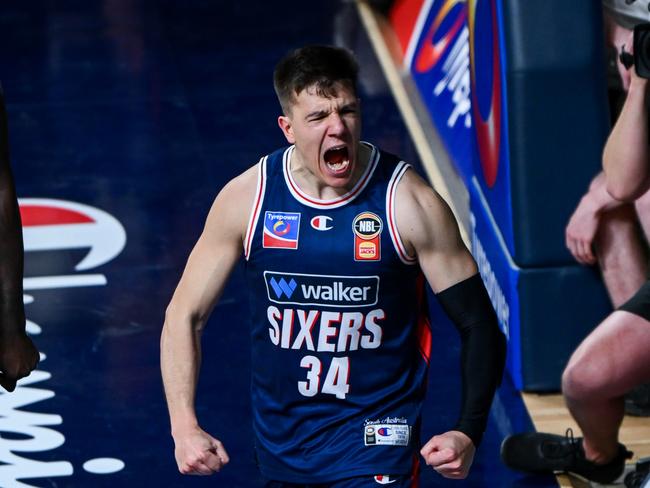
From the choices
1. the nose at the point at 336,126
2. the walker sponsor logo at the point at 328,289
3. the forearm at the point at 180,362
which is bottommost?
the forearm at the point at 180,362

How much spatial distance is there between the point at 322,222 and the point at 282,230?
120 millimetres

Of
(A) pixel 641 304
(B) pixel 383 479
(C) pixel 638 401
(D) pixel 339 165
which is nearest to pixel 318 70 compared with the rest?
(D) pixel 339 165

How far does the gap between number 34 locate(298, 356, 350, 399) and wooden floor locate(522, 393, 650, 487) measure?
1932mm

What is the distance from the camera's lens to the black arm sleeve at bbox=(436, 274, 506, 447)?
4062 mm

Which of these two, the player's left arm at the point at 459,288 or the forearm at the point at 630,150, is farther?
the forearm at the point at 630,150

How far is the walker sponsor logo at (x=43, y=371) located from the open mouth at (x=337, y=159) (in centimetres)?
241

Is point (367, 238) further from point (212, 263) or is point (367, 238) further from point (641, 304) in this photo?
point (641, 304)

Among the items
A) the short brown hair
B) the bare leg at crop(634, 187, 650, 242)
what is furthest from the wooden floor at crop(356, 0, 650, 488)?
the short brown hair

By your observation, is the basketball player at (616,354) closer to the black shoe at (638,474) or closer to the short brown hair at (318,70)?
the black shoe at (638,474)

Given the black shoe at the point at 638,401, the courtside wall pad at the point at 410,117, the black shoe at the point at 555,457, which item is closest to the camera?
the black shoe at the point at 555,457

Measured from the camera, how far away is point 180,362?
4199 mm

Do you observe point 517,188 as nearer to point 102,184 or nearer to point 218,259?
point 218,259

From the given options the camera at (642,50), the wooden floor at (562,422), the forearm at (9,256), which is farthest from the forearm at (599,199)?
the forearm at (9,256)

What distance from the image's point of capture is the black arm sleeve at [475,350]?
4.06 m
